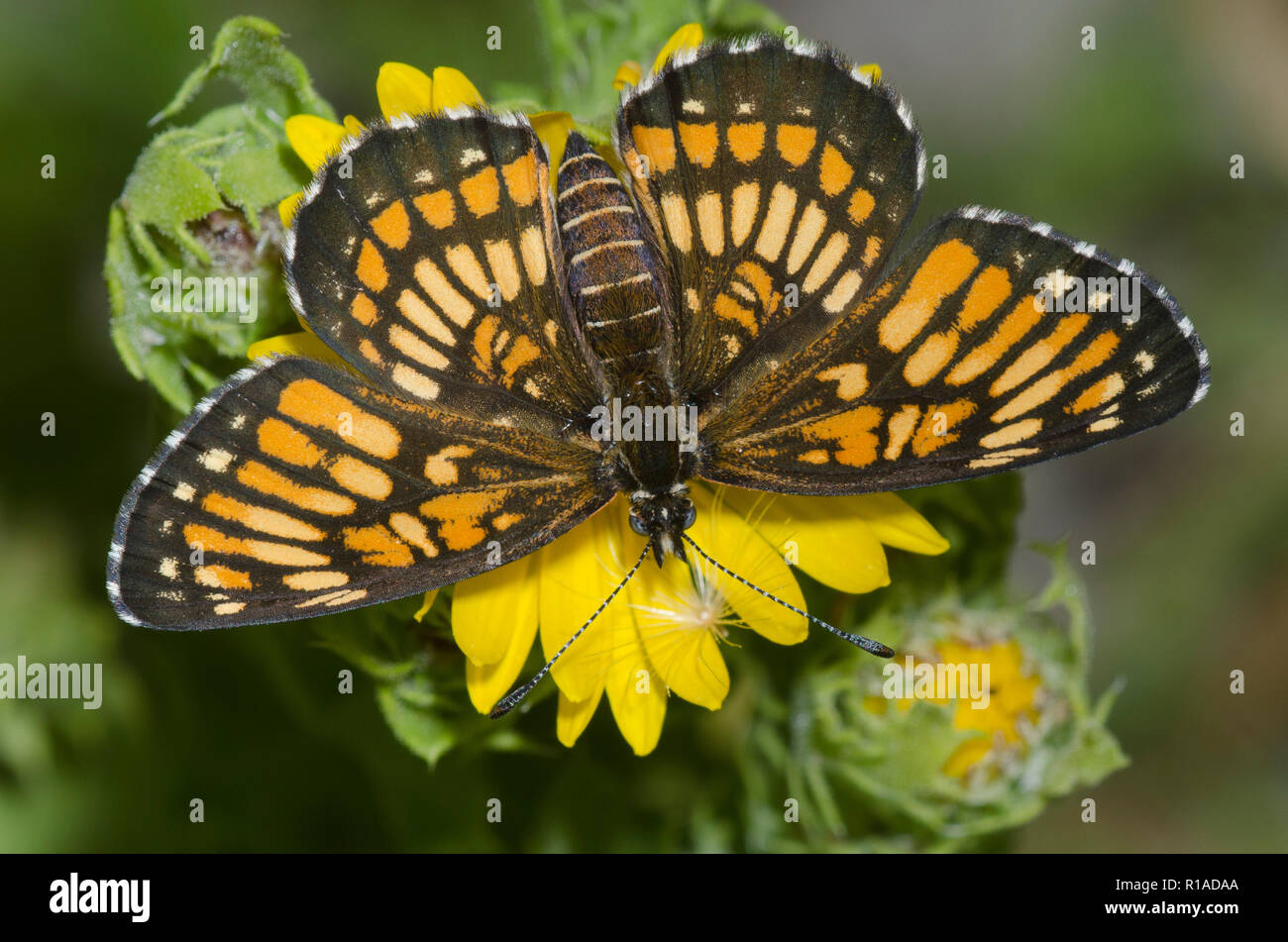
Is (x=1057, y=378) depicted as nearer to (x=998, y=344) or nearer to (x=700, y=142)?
(x=998, y=344)

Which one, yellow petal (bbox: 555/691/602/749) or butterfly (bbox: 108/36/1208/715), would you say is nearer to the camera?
butterfly (bbox: 108/36/1208/715)

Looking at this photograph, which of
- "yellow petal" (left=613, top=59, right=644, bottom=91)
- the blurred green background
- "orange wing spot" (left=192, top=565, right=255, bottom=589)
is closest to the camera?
"orange wing spot" (left=192, top=565, right=255, bottom=589)

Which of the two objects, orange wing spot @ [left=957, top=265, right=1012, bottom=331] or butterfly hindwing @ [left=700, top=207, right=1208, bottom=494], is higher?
orange wing spot @ [left=957, top=265, right=1012, bottom=331]

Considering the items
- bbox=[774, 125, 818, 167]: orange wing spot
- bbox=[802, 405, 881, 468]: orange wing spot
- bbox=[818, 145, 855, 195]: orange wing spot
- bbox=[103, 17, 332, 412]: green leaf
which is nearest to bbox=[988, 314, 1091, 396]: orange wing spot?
bbox=[802, 405, 881, 468]: orange wing spot

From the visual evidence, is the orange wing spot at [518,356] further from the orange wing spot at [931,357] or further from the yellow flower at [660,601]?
the orange wing spot at [931,357]

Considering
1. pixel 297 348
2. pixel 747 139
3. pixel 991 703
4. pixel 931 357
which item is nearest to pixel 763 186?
pixel 747 139

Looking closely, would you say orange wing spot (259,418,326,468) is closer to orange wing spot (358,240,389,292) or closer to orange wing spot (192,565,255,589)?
orange wing spot (192,565,255,589)
